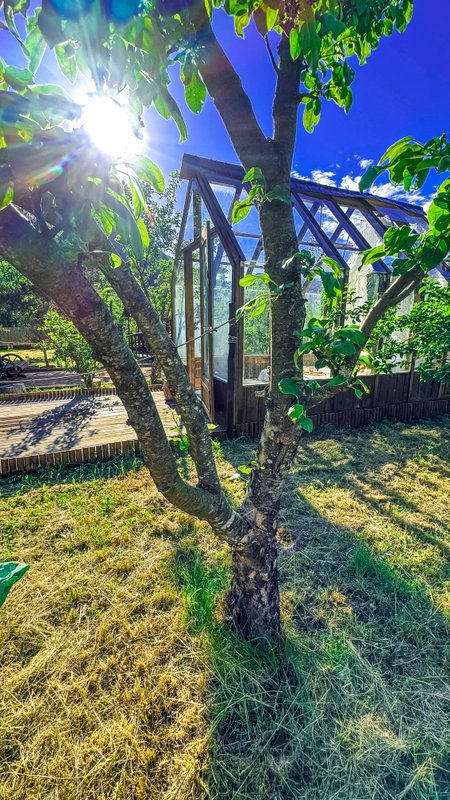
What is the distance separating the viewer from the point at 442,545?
2707 mm

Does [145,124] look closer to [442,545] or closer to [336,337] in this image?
[336,337]

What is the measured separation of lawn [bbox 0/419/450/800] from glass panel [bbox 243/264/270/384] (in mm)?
2465

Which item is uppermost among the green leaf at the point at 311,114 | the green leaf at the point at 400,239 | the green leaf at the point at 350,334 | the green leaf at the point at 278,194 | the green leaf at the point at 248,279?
the green leaf at the point at 311,114

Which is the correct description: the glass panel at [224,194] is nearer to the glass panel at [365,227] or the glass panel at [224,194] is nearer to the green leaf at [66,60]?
the glass panel at [365,227]

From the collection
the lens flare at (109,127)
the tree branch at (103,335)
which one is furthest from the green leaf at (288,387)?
the lens flare at (109,127)

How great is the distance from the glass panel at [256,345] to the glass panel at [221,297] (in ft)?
1.03

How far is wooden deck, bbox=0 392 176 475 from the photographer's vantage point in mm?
4090

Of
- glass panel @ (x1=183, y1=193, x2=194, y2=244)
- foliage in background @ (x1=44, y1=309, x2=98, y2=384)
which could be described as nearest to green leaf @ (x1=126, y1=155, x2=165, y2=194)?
glass panel @ (x1=183, y1=193, x2=194, y2=244)

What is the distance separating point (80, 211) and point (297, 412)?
90 centimetres

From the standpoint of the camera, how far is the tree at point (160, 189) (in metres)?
0.65

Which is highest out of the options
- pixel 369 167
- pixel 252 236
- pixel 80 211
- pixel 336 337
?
pixel 252 236

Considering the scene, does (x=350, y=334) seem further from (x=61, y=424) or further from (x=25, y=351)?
(x=25, y=351)

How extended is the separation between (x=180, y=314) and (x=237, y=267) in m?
3.31

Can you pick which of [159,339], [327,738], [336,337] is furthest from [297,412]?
[327,738]
